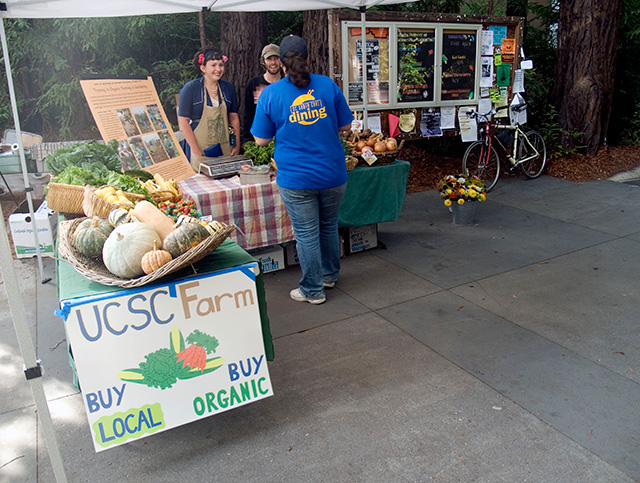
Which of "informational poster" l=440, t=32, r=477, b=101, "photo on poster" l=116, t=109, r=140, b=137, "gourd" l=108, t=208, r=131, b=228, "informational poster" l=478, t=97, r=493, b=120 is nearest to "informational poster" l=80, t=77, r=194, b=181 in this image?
"photo on poster" l=116, t=109, r=140, b=137

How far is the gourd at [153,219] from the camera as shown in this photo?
258cm

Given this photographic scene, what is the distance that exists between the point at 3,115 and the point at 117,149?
536 cm

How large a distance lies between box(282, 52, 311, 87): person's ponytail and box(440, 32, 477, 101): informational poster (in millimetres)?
4328

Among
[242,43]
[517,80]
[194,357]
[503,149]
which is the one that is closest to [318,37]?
[242,43]

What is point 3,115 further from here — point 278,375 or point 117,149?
point 278,375

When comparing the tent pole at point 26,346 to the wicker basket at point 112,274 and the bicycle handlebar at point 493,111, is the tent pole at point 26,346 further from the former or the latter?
the bicycle handlebar at point 493,111

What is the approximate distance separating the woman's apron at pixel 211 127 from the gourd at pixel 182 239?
2.84 metres

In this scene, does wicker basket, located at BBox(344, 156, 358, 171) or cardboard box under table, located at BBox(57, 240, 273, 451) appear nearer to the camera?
cardboard box under table, located at BBox(57, 240, 273, 451)

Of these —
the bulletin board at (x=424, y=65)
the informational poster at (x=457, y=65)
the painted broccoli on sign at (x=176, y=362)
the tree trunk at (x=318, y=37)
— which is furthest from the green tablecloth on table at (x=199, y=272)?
the informational poster at (x=457, y=65)

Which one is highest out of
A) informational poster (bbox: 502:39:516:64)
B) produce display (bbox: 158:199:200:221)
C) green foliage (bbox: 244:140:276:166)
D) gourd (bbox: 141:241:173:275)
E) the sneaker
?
informational poster (bbox: 502:39:516:64)

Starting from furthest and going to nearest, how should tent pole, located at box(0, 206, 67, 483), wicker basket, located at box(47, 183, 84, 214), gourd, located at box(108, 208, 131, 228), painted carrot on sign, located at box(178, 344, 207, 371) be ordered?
1. wicker basket, located at box(47, 183, 84, 214)
2. gourd, located at box(108, 208, 131, 228)
3. painted carrot on sign, located at box(178, 344, 207, 371)
4. tent pole, located at box(0, 206, 67, 483)

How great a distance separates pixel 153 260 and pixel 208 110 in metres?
3.07

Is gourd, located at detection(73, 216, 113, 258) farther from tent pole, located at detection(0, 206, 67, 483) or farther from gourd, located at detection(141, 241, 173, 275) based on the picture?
tent pole, located at detection(0, 206, 67, 483)

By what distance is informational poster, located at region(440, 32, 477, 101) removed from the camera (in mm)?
7328
